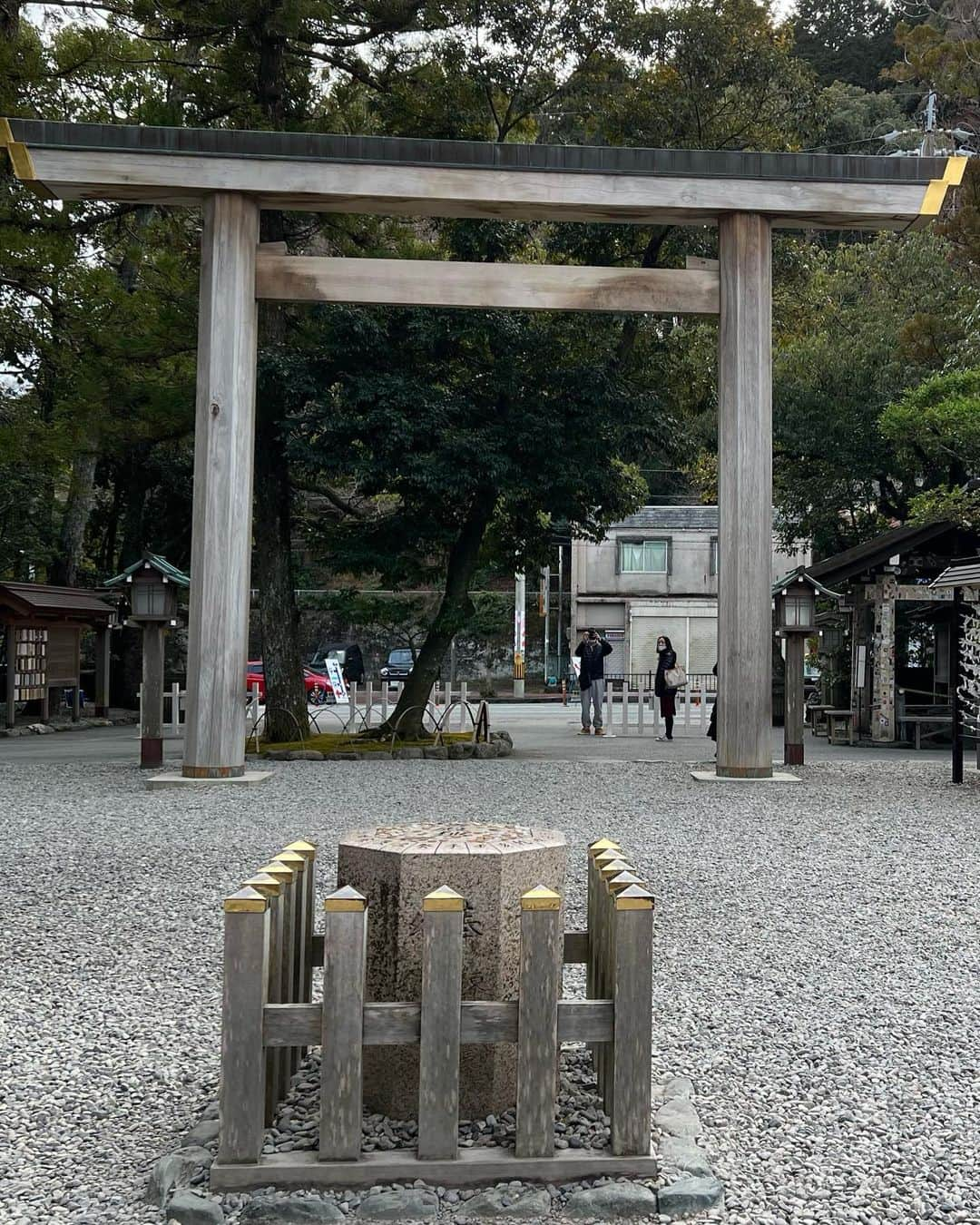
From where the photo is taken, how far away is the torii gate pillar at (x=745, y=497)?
10633 mm

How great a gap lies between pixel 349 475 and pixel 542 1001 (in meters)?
12.6

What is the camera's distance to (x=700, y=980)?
467cm

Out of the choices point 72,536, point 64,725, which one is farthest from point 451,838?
point 72,536

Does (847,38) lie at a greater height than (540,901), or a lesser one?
greater

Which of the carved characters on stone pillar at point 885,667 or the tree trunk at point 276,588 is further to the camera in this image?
the carved characters on stone pillar at point 885,667

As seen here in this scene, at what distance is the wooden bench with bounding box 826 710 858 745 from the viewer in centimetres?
1844

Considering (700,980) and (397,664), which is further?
(397,664)

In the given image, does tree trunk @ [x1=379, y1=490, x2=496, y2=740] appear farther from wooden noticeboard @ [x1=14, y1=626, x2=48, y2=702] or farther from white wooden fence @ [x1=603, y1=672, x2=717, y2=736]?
wooden noticeboard @ [x1=14, y1=626, x2=48, y2=702]

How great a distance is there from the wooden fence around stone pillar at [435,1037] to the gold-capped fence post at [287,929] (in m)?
0.17

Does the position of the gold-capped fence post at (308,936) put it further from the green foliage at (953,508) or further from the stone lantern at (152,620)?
the green foliage at (953,508)

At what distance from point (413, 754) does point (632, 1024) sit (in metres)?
11.1

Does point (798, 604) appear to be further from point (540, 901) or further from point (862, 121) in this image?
point (862, 121)

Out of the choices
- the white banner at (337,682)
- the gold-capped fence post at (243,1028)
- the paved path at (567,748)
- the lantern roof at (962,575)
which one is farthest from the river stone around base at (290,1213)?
the white banner at (337,682)

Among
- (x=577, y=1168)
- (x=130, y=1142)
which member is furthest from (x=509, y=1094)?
(x=130, y=1142)
